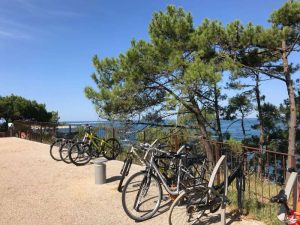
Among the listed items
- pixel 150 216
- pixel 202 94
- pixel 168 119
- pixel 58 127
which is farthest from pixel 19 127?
pixel 150 216

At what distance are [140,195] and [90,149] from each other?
184 inches

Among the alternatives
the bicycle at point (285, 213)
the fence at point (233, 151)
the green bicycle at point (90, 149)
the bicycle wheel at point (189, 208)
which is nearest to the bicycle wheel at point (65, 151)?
the green bicycle at point (90, 149)

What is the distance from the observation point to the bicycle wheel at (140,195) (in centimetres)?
484

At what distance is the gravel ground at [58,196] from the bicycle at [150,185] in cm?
16

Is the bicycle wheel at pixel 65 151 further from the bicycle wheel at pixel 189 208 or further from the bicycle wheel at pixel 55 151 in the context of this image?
the bicycle wheel at pixel 189 208

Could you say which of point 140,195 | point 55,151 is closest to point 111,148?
point 55,151

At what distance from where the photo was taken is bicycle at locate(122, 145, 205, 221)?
16.0 feet

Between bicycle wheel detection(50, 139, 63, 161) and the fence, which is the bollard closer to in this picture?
the fence

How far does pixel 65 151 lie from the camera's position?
390 inches

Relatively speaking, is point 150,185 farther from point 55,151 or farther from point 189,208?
point 55,151

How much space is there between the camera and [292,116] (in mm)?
13945

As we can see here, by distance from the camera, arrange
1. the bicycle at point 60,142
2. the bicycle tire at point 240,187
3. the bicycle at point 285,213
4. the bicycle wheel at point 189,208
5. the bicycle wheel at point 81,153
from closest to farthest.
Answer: the bicycle at point 285,213
the bicycle wheel at point 189,208
the bicycle tire at point 240,187
the bicycle wheel at point 81,153
the bicycle at point 60,142

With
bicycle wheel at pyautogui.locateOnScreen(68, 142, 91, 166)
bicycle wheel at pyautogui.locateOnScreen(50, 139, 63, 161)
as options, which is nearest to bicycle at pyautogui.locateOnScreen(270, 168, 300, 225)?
bicycle wheel at pyautogui.locateOnScreen(68, 142, 91, 166)

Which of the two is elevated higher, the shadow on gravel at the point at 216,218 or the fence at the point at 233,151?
the fence at the point at 233,151
